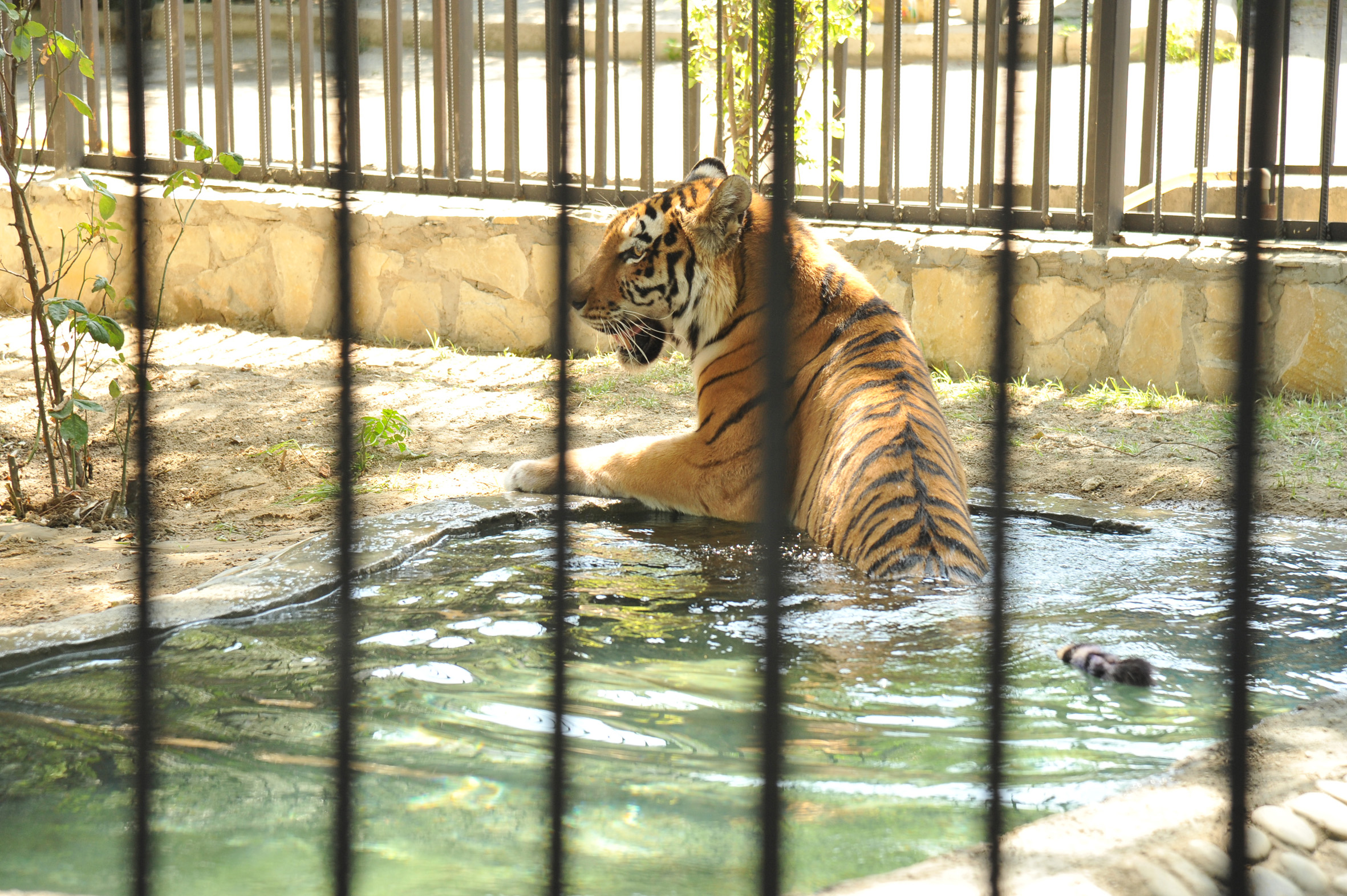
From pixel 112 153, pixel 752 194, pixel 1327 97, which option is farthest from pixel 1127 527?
pixel 112 153

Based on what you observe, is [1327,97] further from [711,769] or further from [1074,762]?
[711,769]

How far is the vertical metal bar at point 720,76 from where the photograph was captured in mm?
7262

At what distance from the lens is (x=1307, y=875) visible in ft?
7.30

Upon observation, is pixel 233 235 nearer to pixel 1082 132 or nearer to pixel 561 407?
→ pixel 1082 132

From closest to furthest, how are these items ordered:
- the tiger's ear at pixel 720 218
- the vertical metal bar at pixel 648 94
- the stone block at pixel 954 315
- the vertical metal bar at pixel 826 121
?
the tiger's ear at pixel 720 218
the stone block at pixel 954 315
the vertical metal bar at pixel 826 121
the vertical metal bar at pixel 648 94

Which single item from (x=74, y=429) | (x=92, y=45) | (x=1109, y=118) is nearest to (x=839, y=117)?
(x=1109, y=118)

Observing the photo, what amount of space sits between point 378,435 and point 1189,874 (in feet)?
13.1

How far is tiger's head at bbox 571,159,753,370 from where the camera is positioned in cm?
478

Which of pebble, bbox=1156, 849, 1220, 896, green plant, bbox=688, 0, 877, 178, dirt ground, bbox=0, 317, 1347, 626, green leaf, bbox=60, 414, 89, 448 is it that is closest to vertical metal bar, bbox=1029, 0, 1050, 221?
green plant, bbox=688, 0, 877, 178

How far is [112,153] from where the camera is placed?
9.00m

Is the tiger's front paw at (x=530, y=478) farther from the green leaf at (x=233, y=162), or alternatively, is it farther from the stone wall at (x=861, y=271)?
the green leaf at (x=233, y=162)

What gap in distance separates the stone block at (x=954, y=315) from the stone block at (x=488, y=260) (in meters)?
2.36

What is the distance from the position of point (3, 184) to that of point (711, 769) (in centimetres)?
818

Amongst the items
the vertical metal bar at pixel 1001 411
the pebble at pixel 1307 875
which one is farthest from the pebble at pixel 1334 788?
the vertical metal bar at pixel 1001 411
